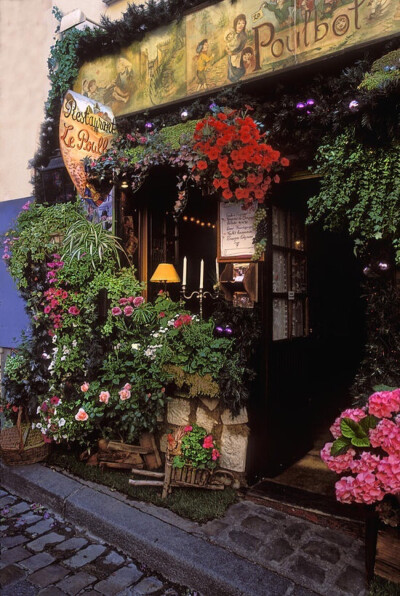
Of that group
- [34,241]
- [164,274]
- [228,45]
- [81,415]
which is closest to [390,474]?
[81,415]

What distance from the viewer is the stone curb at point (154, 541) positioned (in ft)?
9.64

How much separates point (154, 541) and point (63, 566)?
73cm

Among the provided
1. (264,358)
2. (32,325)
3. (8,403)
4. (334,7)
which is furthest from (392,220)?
(8,403)

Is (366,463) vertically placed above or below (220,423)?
above

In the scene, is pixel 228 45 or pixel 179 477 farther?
pixel 228 45

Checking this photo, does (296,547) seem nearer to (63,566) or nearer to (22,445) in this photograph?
(63,566)

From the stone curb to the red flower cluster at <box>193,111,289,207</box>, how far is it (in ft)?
9.80

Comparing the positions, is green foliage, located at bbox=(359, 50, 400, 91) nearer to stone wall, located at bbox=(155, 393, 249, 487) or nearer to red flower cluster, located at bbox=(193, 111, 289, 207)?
red flower cluster, located at bbox=(193, 111, 289, 207)

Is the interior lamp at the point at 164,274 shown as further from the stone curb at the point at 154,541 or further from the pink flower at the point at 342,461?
the pink flower at the point at 342,461

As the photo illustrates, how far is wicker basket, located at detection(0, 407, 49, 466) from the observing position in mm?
4859

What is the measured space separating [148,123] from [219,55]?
115 centimetres

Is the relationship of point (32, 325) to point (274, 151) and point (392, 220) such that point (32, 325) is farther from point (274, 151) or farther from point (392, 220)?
point (392, 220)

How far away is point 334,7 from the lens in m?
4.01

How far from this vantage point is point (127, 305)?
4.84 metres
